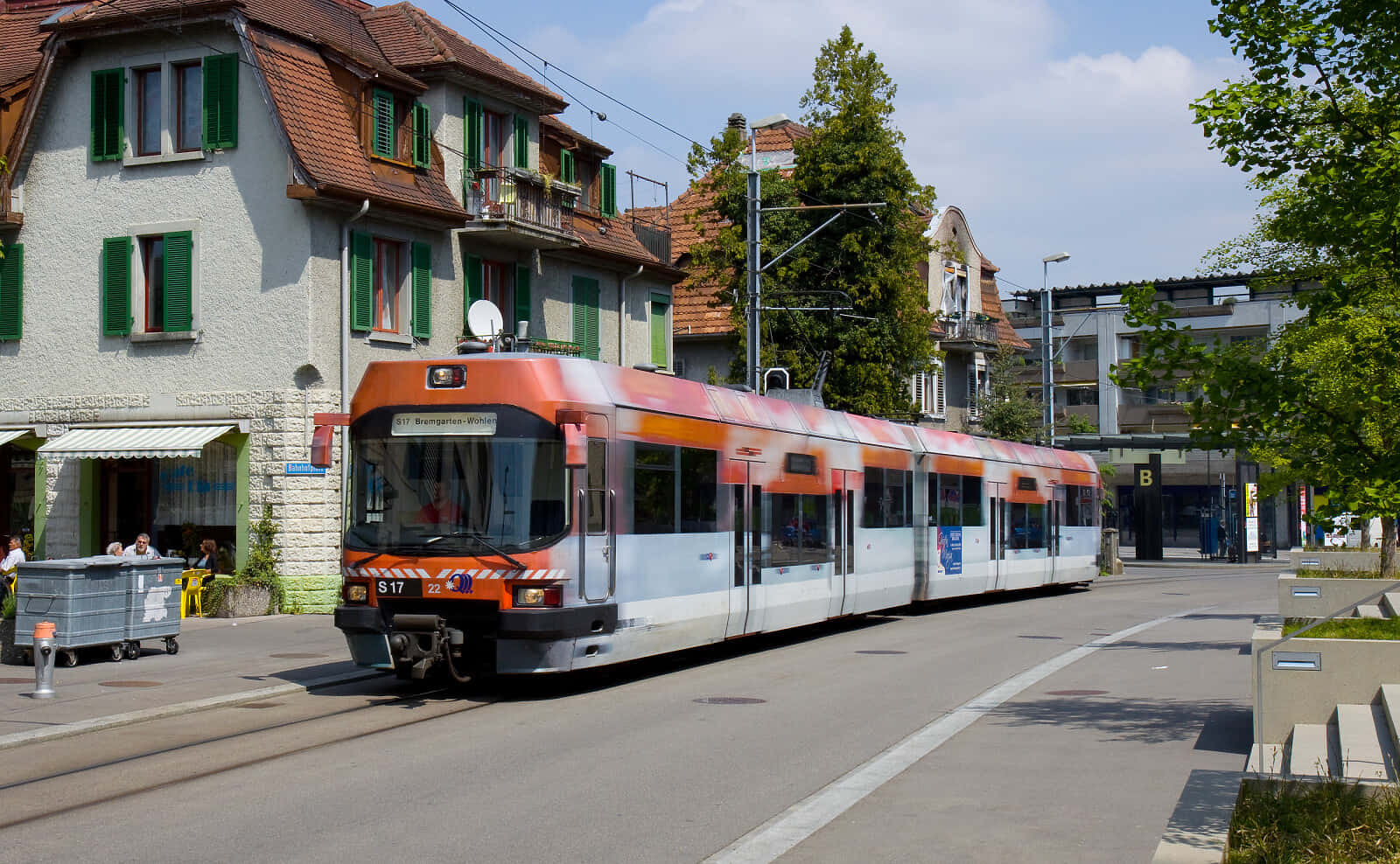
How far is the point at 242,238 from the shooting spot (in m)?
24.8

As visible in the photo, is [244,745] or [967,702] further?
[967,702]

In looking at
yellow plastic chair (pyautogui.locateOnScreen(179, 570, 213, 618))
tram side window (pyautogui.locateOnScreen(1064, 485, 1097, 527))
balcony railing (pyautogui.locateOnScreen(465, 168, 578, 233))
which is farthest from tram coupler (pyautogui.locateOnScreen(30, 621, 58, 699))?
tram side window (pyautogui.locateOnScreen(1064, 485, 1097, 527))

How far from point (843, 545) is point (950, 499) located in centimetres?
592

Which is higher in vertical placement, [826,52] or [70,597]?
[826,52]

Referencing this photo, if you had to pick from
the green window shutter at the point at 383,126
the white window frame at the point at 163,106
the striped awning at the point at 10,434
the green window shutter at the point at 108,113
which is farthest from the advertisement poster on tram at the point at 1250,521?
the striped awning at the point at 10,434

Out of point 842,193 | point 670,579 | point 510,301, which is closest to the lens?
point 670,579

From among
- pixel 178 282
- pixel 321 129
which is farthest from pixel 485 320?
pixel 178 282

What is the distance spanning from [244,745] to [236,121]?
16262 mm

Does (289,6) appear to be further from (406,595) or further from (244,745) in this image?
(244,745)

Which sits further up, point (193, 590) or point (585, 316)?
point (585, 316)

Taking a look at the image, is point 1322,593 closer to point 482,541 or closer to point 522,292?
point 482,541

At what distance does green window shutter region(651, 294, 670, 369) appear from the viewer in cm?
3544

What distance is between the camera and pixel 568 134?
32.6 meters

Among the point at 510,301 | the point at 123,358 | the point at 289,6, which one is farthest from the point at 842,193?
the point at 123,358
